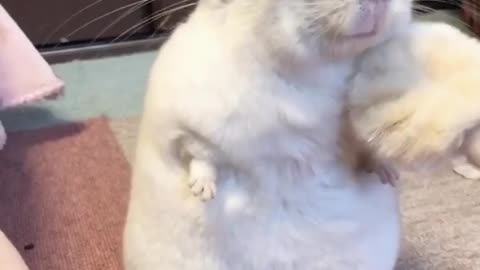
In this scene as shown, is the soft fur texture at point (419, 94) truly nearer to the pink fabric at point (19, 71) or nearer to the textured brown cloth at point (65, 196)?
the textured brown cloth at point (65, 196)

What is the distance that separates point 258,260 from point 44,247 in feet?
1.79

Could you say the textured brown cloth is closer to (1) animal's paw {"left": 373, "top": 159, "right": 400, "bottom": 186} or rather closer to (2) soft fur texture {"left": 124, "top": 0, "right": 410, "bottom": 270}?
(2) soft fur texture {"left": 124, "top": 0, "right": 410, "bottom": 270}

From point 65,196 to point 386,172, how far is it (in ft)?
2.43

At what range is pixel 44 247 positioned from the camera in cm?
120

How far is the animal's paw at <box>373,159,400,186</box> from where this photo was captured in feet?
2.36

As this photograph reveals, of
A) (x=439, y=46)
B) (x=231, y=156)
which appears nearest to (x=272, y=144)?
(x=231, y=156)

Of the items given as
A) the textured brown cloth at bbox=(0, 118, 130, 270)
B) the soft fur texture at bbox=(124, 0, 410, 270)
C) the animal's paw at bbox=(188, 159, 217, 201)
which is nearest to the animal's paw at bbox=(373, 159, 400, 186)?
the soft fur texture at bbox=(124, 0, 410, 270)

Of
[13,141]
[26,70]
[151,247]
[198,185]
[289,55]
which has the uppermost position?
[289,55]

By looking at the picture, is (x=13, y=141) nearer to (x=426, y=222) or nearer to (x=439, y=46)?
(x=426, y=222)

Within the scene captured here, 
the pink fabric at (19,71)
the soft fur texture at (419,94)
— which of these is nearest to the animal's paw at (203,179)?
the soft fur texture at (419,94)

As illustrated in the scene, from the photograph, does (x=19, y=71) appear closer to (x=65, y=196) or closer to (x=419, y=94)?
(x=65, y=196)

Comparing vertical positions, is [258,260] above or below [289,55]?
below

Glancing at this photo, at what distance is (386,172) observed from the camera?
2.42 ft

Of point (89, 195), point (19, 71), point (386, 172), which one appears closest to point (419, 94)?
point (386, 172)
